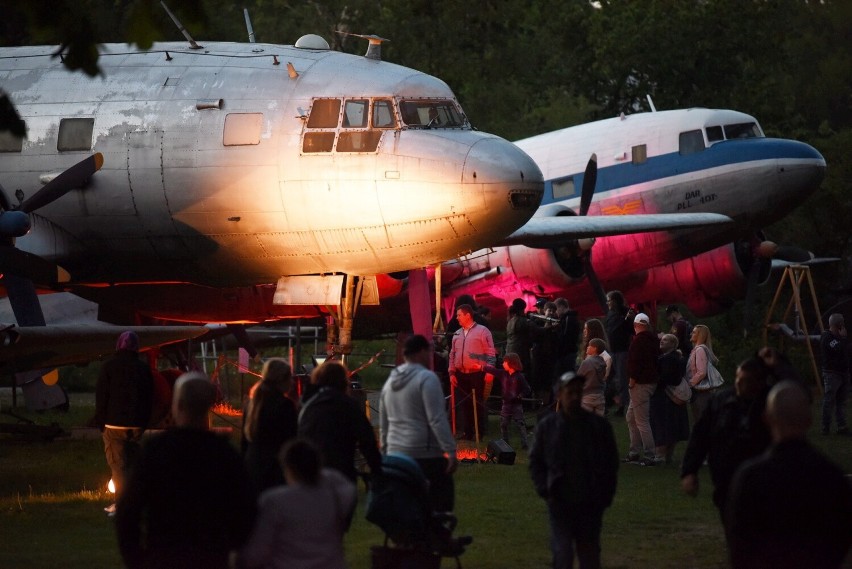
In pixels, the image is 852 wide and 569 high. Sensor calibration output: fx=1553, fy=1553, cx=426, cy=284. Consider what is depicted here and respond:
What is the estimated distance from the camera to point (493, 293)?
87.7 ft

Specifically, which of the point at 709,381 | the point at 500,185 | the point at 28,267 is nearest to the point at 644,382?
the point at 709,381

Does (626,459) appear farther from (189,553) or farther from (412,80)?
(189,553)

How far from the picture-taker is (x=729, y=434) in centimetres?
985

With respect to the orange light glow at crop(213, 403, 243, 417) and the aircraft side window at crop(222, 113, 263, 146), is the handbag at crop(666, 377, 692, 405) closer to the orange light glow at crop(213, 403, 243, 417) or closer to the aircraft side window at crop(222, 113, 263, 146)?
the aircraft side window at crop(222, 113, 263, 146)

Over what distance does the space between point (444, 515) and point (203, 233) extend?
10250 mm

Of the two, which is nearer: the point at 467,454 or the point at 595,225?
the point at 467,454

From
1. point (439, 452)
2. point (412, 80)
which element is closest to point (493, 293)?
point (412, 80)

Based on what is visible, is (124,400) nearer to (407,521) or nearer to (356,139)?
(407,521)

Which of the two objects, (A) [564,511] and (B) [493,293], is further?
(B) [493,293]

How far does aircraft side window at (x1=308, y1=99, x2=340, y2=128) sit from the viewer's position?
18875mm

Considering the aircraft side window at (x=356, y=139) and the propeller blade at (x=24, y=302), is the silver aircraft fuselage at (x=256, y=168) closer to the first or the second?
the aircraft side window at (x=356, y=139)

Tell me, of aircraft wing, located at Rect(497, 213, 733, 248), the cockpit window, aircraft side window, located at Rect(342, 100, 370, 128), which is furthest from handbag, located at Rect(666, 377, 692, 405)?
the cockpit window

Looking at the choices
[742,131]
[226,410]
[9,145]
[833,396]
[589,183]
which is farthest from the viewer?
[742,131]

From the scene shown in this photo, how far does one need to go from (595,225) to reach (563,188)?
367cm
